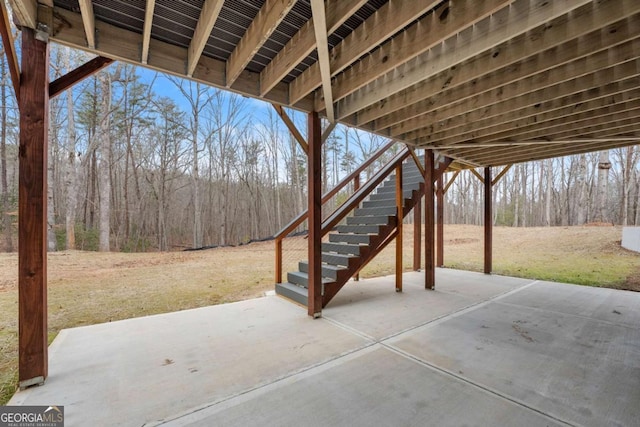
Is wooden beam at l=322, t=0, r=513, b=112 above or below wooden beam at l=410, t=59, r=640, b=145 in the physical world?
above

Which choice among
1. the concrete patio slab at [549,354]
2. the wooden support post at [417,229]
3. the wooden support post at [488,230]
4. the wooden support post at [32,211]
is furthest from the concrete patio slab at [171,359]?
the wooden support post at [488,230]

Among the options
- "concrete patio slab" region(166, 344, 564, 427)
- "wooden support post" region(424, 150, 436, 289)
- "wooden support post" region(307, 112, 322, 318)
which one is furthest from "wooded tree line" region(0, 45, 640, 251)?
"concrete patio slab" region(166, 344, 564, 427)

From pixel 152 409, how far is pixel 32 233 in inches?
59.8

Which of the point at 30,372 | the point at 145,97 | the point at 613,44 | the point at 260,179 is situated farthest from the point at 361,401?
the point at 260,179

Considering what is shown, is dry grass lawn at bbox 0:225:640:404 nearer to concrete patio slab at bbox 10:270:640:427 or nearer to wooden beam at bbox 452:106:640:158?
concrete patio slab at bbox 10:270:640:427

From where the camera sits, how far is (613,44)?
7.14 feet

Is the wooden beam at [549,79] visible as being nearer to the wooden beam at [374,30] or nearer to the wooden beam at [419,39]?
the wooden beam at [419,39]

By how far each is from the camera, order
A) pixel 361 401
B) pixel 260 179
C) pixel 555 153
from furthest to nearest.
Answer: pixel 260 179
pixel 555 153
pixel 361 401

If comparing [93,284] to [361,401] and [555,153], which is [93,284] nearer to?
[361,401]

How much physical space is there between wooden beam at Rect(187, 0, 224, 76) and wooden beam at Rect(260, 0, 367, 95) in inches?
28.5

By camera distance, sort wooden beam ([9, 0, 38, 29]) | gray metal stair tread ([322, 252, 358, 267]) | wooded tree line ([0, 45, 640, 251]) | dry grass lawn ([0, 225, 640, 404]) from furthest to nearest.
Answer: wooded tree line ([0, 45, 640, 251]) < gray metal stair tread ([322, 252, 358, 267]) < dry grass lawn ([0, 225, 640, 404]) < wooden beam ([9, 0, 38, 29])

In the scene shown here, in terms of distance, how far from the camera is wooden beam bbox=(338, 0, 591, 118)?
1.90 meters

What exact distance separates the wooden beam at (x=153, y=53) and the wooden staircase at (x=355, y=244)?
2.40 meters

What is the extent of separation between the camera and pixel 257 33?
7.50 feet
